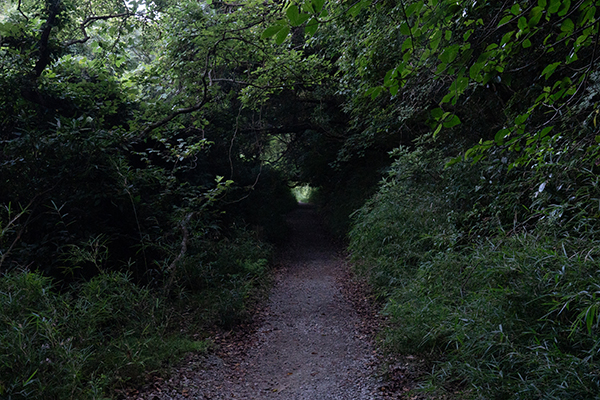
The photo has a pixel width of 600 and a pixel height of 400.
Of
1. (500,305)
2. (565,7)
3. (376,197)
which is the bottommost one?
(376,197)

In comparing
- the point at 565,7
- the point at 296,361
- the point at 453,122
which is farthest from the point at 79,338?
the point at 565,7

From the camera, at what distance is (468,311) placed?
12.5 ft

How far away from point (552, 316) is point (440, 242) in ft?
7.69

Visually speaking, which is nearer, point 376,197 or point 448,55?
point 448,55

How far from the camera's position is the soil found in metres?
3.92

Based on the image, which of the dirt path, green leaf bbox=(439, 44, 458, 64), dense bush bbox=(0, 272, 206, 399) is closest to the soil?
the dirt path

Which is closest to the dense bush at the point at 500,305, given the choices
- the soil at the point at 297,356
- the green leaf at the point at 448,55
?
the soil at the point at 297,356

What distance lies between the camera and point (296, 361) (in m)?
4.77

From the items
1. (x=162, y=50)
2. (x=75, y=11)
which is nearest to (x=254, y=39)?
(x=162, y=50)

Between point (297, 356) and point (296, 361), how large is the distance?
14 centimetres

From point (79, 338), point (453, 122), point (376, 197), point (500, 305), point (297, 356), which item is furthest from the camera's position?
point (376, 197)

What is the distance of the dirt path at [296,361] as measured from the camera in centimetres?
393

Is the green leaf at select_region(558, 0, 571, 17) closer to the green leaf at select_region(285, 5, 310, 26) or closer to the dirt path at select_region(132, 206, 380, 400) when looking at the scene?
the green leaf at select_region(285, 5, 310, 26)

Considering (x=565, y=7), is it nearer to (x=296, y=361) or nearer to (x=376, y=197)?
(x=296, y=361)
